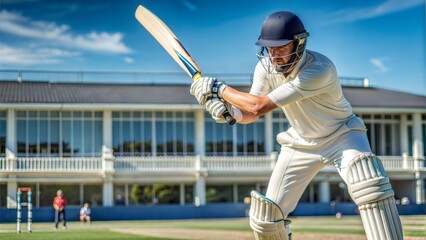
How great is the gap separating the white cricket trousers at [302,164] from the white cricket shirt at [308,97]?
3.8 inches

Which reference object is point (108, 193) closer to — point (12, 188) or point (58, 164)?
point (58, 164)

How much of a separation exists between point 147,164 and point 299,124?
1290 inches

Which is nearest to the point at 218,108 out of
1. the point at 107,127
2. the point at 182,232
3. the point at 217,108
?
the point at 217,108

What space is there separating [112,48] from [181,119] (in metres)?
5.90

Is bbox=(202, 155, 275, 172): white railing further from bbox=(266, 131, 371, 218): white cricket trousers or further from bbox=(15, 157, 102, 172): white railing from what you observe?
bbox=(266, 131, 371, 218): white cricket trousers

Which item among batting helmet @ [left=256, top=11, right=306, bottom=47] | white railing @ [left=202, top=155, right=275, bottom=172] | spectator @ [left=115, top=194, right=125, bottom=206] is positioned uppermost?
batting helmet @ [left=256, top=11, right=306, bottom=47]

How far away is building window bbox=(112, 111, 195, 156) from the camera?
40.7 metres

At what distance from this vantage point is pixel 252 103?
22.3ft

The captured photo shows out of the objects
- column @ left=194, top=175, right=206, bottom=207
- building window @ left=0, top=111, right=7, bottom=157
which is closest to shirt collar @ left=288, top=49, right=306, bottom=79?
building window @ left=0, top=111, right=7, bottom=157

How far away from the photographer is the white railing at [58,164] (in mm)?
37438

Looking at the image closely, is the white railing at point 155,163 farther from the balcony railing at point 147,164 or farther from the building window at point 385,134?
the building window at point 385,134

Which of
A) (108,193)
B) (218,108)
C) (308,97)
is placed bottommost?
(108,193)

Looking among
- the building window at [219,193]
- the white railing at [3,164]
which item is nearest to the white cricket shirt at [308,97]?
the white railing at [3,164]

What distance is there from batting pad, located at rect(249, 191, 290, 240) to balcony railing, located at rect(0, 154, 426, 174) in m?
30.8
